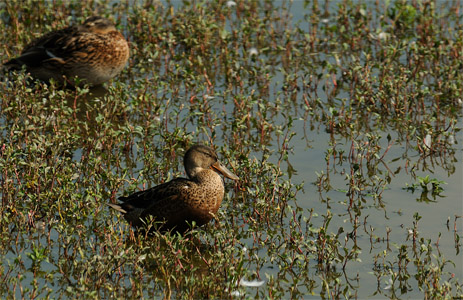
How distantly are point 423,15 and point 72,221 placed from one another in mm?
8306

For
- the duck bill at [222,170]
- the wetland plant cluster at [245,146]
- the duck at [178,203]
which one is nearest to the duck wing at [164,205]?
the duck at [178,203]

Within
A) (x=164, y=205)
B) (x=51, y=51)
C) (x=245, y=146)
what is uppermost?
(x=164, y=205)

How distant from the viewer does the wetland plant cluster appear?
7.34 metres

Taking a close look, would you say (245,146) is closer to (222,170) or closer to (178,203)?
(222,170)

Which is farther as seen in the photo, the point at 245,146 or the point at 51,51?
the point at 51,51

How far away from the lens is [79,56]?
39.8 ft

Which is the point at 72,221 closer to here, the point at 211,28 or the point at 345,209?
the point at 345,209

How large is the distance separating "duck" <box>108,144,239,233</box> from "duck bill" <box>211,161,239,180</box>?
25 cm

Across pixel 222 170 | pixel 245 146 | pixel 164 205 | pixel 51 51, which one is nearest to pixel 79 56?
pixel 51 51

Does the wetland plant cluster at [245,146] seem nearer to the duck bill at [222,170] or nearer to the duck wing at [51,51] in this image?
the duck bill at [222,170]

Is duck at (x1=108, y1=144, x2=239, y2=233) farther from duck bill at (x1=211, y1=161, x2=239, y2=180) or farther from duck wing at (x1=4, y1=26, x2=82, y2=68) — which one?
duck wing at (x1=4, y1=26, x2=82, y2=68)

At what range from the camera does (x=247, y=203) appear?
29.5 feet

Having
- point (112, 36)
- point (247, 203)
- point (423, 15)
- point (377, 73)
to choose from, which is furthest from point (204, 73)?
point (423, 15)

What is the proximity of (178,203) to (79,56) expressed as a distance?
4576 mm
